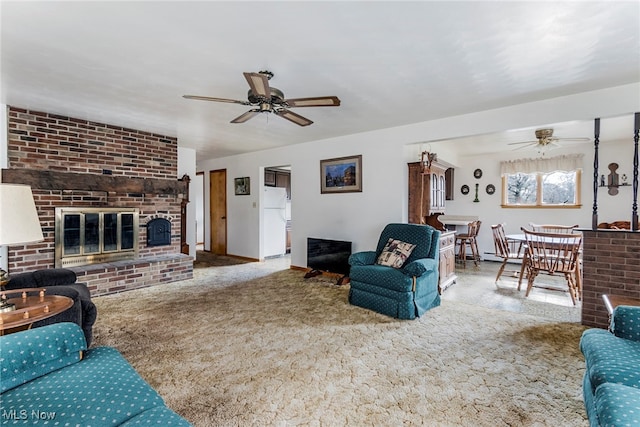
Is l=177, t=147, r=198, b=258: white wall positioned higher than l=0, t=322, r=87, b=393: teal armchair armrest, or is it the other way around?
l=177, t=147, r=198, b=258: white wall

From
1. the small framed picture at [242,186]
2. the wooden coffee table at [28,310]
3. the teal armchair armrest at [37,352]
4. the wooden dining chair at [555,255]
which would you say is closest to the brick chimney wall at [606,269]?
the wooden dining chair at [555,255]

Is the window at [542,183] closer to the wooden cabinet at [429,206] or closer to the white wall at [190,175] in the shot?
the wooden cabinet at [429,206]

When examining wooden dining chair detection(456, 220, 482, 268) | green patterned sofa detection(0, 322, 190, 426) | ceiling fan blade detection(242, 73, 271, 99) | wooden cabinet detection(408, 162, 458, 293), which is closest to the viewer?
green patterned sofa detection(0, 322, 190, 426)

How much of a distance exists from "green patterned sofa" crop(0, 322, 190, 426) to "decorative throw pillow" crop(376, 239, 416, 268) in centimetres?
271

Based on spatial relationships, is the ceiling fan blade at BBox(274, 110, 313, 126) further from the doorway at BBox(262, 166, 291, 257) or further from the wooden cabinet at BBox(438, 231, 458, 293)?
the doorway at BBox(262, 166, 291, 257)

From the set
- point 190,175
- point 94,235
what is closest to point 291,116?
point 94,235

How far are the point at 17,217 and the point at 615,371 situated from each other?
2.92 metres

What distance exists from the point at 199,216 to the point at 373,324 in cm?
734

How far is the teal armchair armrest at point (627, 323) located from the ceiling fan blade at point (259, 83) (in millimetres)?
2567

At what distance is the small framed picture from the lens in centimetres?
635

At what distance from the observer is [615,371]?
137cm

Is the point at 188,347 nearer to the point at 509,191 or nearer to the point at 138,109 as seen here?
the point at 138,109

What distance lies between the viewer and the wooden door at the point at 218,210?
22.6 feet

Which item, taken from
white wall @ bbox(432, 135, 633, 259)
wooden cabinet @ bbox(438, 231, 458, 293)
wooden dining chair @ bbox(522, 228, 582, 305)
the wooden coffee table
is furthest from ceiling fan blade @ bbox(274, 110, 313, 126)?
wooden dining chair @ bbox(522, 228, 582, 305)
